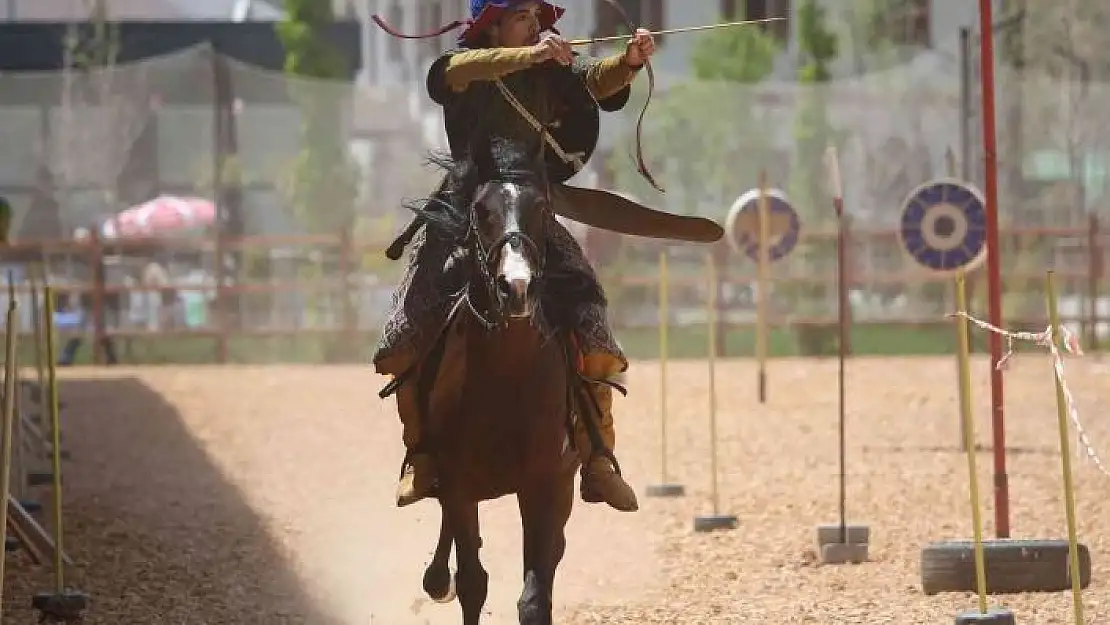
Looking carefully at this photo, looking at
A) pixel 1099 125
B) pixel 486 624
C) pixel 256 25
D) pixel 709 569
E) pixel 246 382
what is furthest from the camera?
pixel 256 25

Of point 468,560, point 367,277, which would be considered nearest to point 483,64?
point 468,560

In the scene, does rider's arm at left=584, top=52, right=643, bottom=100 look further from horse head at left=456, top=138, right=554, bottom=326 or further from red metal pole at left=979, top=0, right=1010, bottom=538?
red metal pole at left=979, top=0, right=1010, bottom=538

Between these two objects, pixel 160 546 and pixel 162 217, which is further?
pixel 162 217

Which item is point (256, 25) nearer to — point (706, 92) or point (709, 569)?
point (706, 92)

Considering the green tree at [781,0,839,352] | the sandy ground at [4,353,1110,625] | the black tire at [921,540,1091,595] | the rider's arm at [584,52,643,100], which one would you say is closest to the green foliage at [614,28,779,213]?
the green tree at [781,0,839,352]

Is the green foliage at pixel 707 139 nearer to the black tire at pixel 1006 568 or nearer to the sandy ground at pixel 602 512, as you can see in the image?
the sandy ground at pixel 602 512

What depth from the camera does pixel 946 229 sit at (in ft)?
44.0

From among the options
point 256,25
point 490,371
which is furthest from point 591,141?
point 256,25

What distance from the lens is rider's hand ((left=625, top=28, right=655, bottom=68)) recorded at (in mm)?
5945

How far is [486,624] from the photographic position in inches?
324

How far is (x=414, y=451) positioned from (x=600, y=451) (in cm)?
62

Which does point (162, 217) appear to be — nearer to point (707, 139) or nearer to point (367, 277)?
point (367, 277)

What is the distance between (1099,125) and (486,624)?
20113mm

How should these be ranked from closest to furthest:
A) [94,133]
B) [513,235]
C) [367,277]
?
[513,235], [94,133], [367,277]
